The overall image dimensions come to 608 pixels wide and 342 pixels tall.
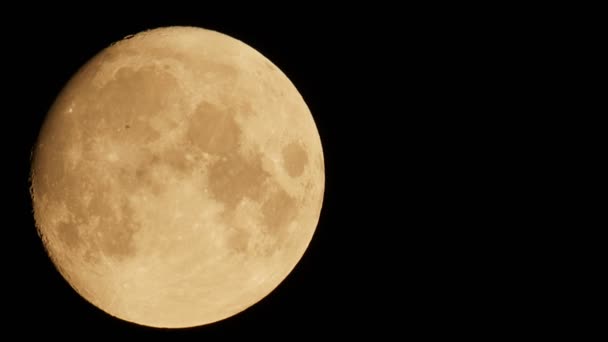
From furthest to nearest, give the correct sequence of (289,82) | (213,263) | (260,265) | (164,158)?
(289,82)
(260,265)
(213,263)
(164,158)

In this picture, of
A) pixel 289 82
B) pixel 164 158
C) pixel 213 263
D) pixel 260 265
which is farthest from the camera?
pixel 289 82

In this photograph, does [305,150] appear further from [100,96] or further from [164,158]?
[100,96]

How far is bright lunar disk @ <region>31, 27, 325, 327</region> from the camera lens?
350 centimetres

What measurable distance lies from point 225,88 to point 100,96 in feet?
2.96

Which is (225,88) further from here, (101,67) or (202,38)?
(101,67)

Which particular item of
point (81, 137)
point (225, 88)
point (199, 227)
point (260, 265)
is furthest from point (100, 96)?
point (260, 265)

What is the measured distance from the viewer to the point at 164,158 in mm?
3463

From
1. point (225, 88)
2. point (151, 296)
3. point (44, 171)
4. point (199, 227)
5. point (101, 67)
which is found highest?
point (101, 67)

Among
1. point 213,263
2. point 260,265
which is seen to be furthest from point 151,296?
point 260,265

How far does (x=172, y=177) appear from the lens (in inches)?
136

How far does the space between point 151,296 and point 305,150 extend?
5.39 feet

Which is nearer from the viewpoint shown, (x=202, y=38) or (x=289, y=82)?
(x=202, y=38)

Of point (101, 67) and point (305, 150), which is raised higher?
point (101, 67)

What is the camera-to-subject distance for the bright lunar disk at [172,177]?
11.5ft
